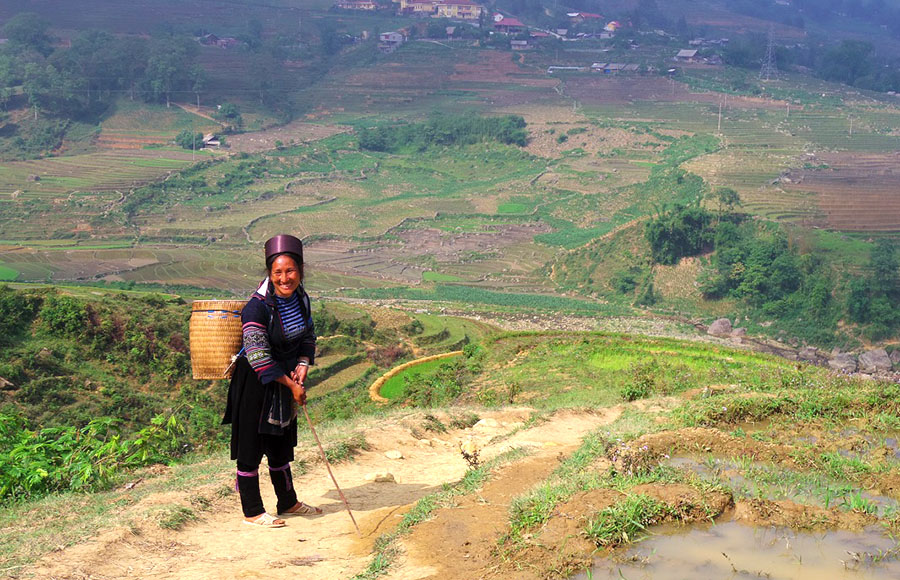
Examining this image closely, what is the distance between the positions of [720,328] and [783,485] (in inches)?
1065

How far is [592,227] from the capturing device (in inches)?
1809

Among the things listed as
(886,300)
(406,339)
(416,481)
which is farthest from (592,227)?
(416,481)

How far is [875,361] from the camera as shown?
28.2m

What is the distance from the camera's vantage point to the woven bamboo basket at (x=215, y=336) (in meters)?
5.72

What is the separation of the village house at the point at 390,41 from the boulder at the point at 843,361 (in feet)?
201

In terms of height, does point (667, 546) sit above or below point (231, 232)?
above

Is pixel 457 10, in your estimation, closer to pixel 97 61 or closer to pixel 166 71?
pixel 166 71

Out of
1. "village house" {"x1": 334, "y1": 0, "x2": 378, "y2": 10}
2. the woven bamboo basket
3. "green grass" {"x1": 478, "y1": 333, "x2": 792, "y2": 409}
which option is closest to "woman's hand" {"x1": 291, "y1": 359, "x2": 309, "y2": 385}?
the woven bamboo basket

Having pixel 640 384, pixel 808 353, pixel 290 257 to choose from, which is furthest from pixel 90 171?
pixel 290 257

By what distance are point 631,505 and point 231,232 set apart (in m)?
42.5

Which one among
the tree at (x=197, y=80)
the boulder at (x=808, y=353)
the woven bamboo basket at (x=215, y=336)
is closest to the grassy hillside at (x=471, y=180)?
the tree at (x=197, y=80)

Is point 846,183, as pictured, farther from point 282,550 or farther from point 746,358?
point 282,550

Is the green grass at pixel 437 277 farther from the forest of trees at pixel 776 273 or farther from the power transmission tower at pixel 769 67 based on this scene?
the power transmission tower at pixel 769 67

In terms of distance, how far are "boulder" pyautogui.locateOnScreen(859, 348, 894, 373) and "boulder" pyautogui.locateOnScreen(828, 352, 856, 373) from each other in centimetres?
23
